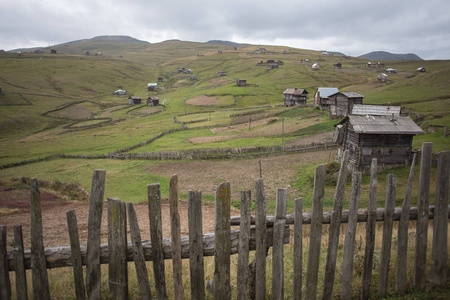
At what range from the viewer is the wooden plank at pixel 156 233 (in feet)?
13.8

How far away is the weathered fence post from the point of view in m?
4.43

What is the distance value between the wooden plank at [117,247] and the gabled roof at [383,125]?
78.6 feet

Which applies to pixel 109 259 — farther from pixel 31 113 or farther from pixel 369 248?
pixel 31 113

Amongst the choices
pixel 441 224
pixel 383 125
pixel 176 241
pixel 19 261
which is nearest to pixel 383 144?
pixel 383 125

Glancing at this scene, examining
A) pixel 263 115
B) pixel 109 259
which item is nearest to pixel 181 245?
pixel 109 259

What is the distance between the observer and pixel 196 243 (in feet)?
14.5

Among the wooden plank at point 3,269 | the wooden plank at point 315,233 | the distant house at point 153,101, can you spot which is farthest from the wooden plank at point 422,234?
the distant house at point 153,101

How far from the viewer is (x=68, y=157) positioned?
1750 inches

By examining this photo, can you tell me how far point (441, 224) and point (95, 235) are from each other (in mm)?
5930

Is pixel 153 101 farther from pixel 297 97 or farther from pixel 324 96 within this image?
pixel 324 96

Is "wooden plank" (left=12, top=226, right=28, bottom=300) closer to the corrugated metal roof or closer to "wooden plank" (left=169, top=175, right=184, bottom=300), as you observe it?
"wooden plank" (left=169, top=175, right=184, bottom=300)

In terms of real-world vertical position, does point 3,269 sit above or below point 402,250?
above

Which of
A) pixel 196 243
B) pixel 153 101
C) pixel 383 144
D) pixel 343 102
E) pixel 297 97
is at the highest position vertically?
pixel 153 101

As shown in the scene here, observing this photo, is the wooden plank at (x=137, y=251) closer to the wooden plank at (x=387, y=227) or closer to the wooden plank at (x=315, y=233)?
the wooden plank at (x=315, y=233)
